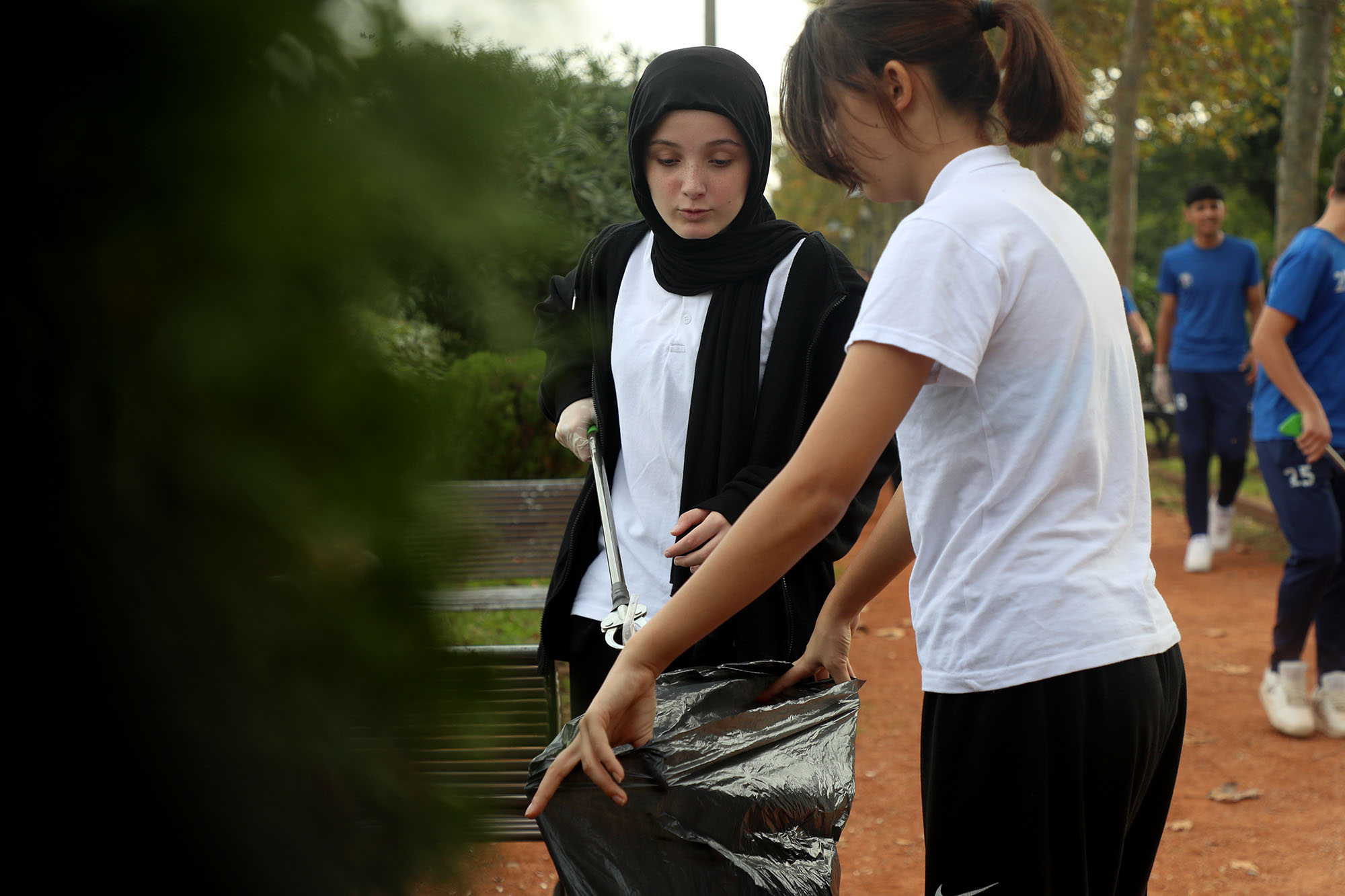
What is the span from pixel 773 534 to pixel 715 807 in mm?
429

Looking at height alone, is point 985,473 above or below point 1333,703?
above

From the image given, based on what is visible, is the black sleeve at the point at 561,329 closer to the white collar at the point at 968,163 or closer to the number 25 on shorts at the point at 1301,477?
the white collar at the point at 968,163

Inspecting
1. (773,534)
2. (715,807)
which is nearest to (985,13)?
(773,534)

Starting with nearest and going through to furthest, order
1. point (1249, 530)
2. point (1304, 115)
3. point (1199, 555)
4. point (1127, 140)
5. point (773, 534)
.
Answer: point (773, 534), point (1199, 555), point (1304, 115), point (1249, 530), point (1127, 140)

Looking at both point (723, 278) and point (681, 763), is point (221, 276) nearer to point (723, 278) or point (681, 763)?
point (681, 763)

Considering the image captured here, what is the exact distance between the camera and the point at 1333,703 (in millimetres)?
5109

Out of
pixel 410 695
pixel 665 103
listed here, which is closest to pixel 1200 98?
pixel 665 103

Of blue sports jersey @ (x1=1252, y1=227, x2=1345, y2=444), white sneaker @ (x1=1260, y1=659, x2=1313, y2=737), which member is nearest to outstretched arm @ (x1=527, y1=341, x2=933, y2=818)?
blue sports jersey @ (x1=1252, y1=227, x2=1345, y2=444)

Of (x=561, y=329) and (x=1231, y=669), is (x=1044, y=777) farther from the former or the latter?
(x=1231, y=669)

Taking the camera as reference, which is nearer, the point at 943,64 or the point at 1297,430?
the point at 943,64

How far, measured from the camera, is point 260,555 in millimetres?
404

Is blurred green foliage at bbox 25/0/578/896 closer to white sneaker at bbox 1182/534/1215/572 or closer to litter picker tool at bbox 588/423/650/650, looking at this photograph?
litter picker tool at bbox 588/423/650/650

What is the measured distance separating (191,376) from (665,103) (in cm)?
211

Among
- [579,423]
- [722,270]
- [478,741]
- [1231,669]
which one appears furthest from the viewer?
[1231,669]
